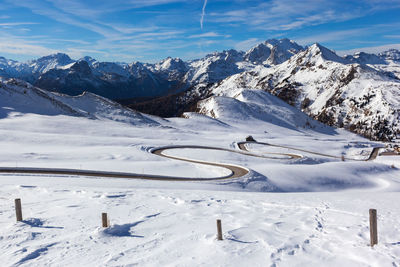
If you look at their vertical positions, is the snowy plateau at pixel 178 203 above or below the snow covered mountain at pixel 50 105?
below

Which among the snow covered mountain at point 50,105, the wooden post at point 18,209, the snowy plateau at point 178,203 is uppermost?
the snow covered mountain at point 50,105

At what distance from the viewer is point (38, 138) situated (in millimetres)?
44844

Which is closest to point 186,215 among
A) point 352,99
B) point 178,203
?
point 178,203

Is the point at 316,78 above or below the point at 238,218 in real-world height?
above

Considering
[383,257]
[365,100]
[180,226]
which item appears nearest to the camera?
[383,257]

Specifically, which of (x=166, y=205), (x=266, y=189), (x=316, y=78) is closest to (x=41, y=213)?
(x=166, y=205)

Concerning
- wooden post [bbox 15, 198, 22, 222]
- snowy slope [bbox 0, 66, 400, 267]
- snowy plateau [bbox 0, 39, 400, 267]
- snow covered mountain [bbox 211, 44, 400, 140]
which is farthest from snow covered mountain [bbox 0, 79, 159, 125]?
snow covered mountain [bbox 211, 44, 400, 140]

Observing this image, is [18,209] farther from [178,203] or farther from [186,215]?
[178,203]

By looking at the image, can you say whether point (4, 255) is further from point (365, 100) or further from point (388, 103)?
point (365, 100)

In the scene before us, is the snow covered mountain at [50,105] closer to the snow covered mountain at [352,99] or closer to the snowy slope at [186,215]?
the snowy slope at [186,215]

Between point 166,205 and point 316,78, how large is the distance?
19917 centimetres

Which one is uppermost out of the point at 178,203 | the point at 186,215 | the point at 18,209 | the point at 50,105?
the point at 50,105

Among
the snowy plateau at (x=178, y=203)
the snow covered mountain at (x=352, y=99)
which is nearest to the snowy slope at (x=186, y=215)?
the snowy plateau at (x=178, y=203)

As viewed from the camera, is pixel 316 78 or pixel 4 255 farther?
pixel 316 78
